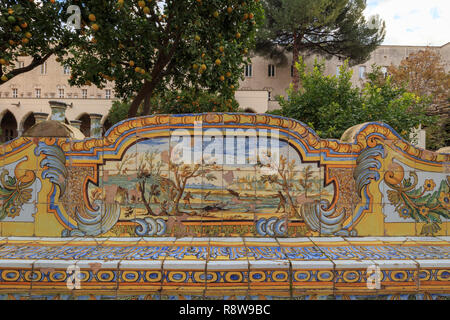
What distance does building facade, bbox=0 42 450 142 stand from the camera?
23.5 m

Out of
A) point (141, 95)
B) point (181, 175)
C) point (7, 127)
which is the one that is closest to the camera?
point (181, 175)

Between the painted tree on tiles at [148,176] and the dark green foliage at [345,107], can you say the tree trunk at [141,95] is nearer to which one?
the painted tree on tiles at [148,176]

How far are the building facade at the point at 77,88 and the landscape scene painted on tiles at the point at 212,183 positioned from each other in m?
21.2

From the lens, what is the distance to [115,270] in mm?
2752

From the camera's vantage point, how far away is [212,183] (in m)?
3.62

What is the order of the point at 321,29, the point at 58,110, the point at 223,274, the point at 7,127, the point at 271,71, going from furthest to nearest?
the point at 7,127 → the point at 271,71 → the point at 321,29 → the point at 58,110 → the point at 223,274

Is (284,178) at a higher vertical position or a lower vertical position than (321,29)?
lower

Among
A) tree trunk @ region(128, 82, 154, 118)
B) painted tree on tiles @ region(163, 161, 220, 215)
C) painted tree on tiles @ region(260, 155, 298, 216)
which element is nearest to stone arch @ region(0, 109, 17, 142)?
tree trunk @ region(128, 82, 154, 118)

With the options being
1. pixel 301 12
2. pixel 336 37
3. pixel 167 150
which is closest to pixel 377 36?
pixel 336 37

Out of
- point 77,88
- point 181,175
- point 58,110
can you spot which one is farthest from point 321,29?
point 77,88

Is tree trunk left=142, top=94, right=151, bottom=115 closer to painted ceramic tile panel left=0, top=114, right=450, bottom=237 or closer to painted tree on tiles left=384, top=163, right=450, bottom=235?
painted ceramic tile panel left=0, top=114, right=450, bottom=237

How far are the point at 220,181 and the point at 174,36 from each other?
4.22 metres

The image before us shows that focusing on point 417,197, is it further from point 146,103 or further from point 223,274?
point 146,103
